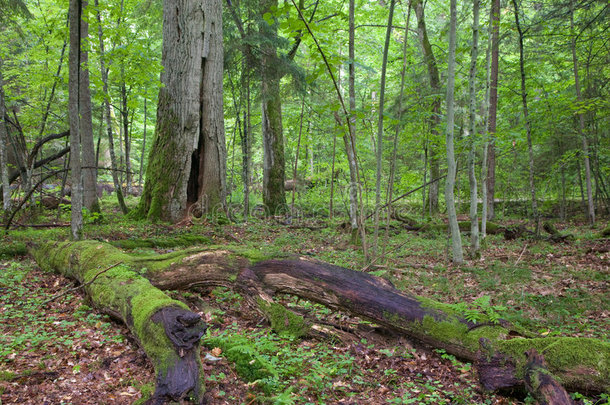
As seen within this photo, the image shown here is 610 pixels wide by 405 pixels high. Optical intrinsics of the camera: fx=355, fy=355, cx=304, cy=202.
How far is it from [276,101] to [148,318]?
35.9 feet

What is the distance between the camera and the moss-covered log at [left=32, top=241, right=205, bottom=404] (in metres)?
2.60

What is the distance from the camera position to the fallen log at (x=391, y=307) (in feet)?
9.91

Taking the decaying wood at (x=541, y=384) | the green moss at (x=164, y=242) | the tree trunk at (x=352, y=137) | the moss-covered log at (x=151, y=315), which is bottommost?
the decaying wood at (x=541, y=384)

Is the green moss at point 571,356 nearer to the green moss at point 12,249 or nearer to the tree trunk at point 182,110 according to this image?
the tree trunk at point 182,110

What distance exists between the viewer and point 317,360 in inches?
136

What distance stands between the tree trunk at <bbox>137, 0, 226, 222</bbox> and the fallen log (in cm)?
384

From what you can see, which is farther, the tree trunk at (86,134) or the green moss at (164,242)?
the tree trunk at (86,134)

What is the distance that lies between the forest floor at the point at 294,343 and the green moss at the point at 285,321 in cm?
10

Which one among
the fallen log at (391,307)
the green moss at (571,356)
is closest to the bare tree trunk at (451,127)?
the fallen log at (391,307)

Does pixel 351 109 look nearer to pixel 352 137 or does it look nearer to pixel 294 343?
pixel 352 137

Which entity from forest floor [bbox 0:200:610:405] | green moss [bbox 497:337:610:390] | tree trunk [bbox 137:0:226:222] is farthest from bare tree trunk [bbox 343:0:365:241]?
tree trunk [bbox 137:0:226:222]

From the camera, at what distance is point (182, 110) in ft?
29.0

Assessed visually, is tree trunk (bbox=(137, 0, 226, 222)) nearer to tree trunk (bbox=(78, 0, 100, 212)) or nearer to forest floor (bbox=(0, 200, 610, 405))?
tree trunk (bbox=(78, 0, 100, 212))

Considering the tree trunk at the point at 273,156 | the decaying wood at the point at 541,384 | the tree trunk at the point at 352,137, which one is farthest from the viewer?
the tree trunk at the point at 273,156
